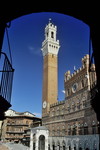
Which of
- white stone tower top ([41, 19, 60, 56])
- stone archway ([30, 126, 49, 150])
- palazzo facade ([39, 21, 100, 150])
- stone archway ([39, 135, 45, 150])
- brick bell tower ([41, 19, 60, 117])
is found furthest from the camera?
white stone tower top ([41, 19, 60, 56])

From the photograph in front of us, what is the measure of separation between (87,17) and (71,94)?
3154 centimetres

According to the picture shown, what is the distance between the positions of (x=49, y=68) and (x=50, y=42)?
9.24 meters

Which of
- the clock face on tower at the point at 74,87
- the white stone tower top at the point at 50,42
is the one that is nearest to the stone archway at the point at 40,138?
the clock face on tower at the point at 74,87

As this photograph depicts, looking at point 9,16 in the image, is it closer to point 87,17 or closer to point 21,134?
point 87,17

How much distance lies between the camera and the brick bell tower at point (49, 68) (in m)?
45.9

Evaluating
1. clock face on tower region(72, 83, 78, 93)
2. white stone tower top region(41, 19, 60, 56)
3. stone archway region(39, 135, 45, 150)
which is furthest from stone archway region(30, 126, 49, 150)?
white stone tower top region(41, 19, 60, 56)

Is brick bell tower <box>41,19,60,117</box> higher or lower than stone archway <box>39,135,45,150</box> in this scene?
higher

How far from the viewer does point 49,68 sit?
4825cm

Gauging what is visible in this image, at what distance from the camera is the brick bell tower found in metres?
45.9

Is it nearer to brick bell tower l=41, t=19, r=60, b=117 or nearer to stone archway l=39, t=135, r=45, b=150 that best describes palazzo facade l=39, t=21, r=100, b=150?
brick bell tower l=41, t=19, r=60, b=117

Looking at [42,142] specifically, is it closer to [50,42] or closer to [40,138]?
[40,138]

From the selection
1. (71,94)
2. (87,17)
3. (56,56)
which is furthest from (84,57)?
(87,17)

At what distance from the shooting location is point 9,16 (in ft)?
16.2

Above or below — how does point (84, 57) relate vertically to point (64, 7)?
above
